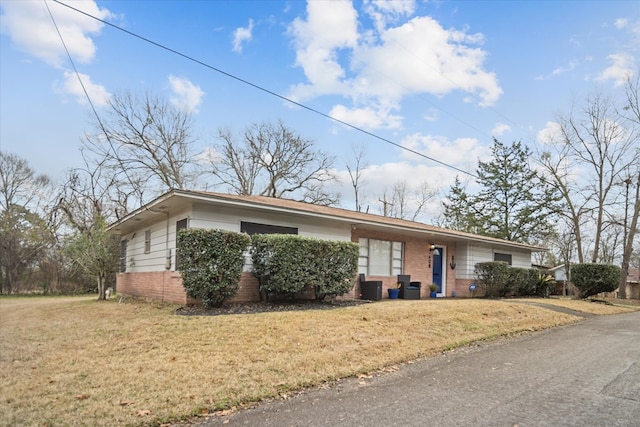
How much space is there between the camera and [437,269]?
16906 millimetres

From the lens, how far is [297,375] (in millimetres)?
5246

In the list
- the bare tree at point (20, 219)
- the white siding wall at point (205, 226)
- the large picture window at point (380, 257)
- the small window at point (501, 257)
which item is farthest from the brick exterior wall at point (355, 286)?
the bare tree at point (20, 219)

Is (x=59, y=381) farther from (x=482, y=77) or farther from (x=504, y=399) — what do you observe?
(x=482, y=77)

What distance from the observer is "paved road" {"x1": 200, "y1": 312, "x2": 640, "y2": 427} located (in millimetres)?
3857

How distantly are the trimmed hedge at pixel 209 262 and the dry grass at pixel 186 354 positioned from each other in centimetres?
85

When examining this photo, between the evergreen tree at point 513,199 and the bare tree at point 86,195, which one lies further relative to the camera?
the evergreen tree at point 513,199

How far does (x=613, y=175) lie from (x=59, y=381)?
1142 inches

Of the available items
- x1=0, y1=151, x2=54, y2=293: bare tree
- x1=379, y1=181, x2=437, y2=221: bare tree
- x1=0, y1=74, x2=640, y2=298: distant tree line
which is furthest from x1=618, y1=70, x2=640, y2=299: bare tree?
x1=0, y1=151, x2=54, y2=293: bare tree

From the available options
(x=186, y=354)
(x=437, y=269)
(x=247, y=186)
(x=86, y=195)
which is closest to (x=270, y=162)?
(x=247, y=186)

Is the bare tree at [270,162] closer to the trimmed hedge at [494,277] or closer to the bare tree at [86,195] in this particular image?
the bare tree at [86,195]

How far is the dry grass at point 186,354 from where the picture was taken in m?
4.17

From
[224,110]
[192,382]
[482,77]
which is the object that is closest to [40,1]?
[224,110]

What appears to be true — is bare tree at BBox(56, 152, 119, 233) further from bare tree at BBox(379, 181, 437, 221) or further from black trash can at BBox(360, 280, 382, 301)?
bare tree at BBox(379, 181, 437, 221)

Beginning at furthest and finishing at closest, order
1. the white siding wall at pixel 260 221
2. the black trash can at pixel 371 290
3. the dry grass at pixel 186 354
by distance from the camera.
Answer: the black trash can at pixel 371 290 → the white siding wall at pixel 260 221 → the dry grass at pixel 186 354
